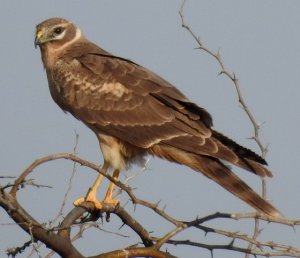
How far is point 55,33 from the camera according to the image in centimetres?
790

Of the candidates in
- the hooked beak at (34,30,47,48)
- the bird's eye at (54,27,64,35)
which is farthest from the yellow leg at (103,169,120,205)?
the bird's eye at (54,27,64,35)

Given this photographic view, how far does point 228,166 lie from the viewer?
6117 mm

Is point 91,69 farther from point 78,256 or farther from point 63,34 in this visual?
point 78,256

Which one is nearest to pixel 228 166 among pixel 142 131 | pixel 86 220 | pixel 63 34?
pixel 142 131

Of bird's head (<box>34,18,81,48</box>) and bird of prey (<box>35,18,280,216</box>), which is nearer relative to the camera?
bird of prey (<box>35,18,280,216</box>)

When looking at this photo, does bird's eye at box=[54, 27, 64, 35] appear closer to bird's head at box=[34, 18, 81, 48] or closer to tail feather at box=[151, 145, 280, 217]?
bird's head at box=[34, 18, 81, 48]

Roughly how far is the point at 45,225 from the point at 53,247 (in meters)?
0.17

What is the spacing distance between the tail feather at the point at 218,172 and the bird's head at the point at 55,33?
6.18 feet

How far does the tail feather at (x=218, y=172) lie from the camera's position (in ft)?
18.2

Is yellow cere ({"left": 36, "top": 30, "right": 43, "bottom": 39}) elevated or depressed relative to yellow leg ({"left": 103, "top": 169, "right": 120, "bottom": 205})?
elevated

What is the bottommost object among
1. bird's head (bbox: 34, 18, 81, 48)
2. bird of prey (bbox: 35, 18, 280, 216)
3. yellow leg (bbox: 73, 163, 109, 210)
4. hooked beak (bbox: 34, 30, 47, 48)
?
yellow leg (bbox: 73, 163, 109, 210)

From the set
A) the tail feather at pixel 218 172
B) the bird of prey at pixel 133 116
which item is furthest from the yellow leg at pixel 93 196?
the tail feather at pixel 218 172

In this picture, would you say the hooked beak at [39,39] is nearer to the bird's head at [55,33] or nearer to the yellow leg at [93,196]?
the bird's head at [55,33]

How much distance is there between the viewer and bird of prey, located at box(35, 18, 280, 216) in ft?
20.4
